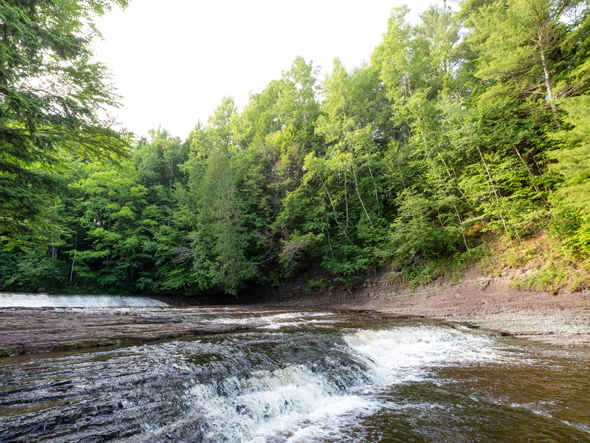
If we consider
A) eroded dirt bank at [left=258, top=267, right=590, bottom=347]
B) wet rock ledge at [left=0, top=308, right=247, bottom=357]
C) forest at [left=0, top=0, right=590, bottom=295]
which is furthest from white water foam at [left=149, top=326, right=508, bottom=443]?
forest at [left=0, top=0, right=590, bottom=295]

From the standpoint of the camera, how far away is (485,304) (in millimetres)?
11562

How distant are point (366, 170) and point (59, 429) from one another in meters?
21.8

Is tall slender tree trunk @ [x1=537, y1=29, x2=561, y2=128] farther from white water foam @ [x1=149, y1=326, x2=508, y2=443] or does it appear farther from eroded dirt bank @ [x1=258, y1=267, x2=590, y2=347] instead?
white water foam @ [x1=149, y1=326, x2=508, y2=443]

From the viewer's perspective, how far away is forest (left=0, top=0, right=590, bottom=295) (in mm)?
7219

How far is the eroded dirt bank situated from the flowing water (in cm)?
261

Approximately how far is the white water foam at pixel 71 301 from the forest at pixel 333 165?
2497mm

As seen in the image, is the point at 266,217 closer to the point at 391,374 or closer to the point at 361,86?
the point at 361,86

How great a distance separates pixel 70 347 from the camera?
4879 millimetres

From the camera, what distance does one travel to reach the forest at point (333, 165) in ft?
23.7

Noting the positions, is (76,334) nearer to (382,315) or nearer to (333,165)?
(382,315)

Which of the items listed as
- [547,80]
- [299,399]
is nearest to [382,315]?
[299,399]

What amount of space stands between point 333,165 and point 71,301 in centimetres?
2183

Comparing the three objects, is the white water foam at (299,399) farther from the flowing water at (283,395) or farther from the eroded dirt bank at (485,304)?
the eroded dirt bank at (485,304)

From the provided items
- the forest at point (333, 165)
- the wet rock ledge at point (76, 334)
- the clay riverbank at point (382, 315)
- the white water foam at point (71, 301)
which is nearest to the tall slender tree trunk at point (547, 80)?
the forest at point (333, 165)
